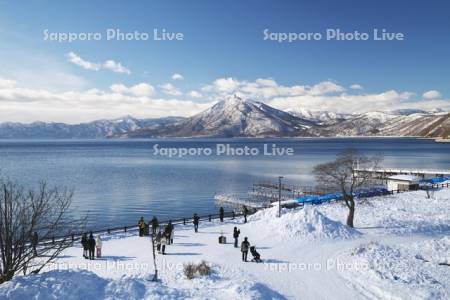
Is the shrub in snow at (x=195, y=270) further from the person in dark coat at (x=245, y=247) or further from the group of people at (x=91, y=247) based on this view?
the group of people at (x=91, y=247)

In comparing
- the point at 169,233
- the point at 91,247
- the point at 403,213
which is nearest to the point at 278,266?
the point at 169,233

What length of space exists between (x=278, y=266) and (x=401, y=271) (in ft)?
22.0

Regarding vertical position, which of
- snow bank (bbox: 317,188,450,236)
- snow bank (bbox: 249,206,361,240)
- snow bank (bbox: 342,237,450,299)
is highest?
snow bank (bbox: 249,206,361,240)

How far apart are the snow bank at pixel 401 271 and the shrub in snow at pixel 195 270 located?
750 centimetres

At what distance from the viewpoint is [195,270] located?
63.1 feet

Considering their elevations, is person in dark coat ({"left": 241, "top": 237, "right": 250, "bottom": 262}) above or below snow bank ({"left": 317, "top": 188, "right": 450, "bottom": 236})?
above

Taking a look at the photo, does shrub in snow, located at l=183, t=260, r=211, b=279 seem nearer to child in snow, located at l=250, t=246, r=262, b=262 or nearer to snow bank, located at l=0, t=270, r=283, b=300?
snow bank, located at l=0, t=270, r=283, b=300

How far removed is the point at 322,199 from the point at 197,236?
29523 millimetres

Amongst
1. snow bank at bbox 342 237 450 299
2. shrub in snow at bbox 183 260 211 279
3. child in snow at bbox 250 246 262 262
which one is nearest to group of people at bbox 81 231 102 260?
shrub in snow at bbox 183 260 211 279

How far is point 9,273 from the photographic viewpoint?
1415 centimetres

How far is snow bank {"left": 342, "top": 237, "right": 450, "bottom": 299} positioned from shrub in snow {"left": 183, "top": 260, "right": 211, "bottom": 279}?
750cm

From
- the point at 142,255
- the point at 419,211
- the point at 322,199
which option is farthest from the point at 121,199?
the point at 419,211

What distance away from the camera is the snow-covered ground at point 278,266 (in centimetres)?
1566

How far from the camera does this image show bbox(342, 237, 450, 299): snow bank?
59.7ft
